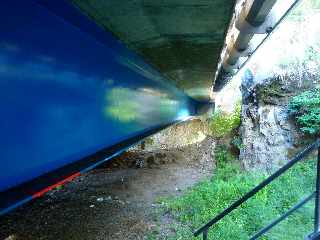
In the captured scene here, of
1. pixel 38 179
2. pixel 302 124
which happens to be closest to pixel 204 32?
pixel 38 179

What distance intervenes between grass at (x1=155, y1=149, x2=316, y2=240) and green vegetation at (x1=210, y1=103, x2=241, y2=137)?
3.81m

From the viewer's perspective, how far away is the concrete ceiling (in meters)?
2.93

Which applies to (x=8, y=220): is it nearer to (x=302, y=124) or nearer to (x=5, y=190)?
(x=5, y=190)

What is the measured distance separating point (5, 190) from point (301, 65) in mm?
10862

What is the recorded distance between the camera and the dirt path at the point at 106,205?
6438 millimetres

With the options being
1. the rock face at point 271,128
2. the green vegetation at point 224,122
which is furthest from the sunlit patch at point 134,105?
the green vegetation at point 224,122

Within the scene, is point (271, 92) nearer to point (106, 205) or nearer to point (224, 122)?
point (224, 122)

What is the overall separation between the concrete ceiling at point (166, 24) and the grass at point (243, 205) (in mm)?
2671

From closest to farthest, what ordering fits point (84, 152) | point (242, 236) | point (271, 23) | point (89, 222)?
point (84, 152) → point (271, 23) → point (242, 236) → point (89, 222)

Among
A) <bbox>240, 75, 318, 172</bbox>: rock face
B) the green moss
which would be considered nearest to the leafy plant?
<bbox>240, 75, 318, 172</bbox>: rock face

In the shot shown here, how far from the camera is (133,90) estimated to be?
4.34m

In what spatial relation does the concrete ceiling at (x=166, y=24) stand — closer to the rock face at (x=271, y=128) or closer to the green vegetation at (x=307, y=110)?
the green vegetation at (x=307, y=110)

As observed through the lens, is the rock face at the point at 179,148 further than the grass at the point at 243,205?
Yes

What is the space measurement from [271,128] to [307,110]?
1159mm
